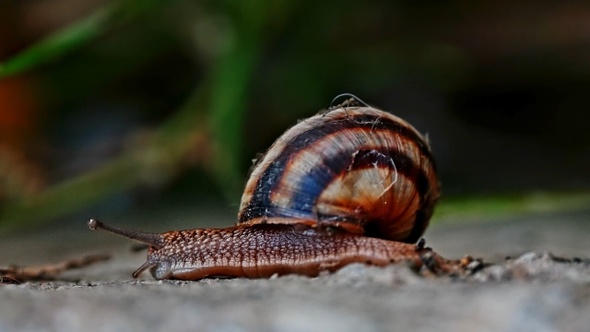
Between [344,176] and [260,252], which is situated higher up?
[344,176]

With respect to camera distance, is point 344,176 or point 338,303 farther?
point 344,176

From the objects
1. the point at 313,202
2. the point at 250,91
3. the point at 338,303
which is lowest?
the point at 338,303

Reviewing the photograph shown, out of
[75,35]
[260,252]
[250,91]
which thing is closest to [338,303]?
[260,252]

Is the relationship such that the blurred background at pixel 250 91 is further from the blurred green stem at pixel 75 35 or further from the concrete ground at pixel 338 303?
the concrete ground at pixel 338 303

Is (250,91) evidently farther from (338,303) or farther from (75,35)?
(338,303)

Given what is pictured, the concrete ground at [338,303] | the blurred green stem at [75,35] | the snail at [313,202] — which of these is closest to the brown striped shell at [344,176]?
the snail at [313,202]

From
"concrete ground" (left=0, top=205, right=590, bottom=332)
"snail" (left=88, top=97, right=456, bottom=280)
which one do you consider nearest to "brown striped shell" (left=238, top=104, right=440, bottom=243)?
"snail" (left=88, top=97, right=456, bottom=280)

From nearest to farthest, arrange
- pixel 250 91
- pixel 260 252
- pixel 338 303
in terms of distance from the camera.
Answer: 1. pixel 338 303
2. pixel 260 252
3. pixel 250 91
